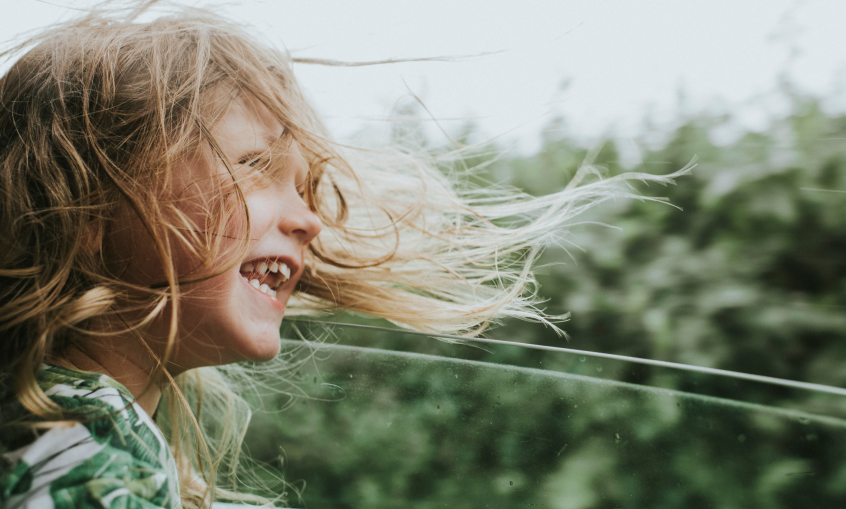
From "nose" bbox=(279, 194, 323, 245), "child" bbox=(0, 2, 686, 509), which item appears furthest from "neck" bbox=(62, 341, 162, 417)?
"nose" bbox=(279, 194, 323, 245)

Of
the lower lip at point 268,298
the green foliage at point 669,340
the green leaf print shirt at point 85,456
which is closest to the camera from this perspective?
the green leaf print shirt at point 85,456

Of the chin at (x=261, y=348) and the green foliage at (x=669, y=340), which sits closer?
the green foliage at (x=669, y=340)

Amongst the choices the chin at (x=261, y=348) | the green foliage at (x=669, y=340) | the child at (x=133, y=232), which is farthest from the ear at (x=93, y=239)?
the green foliage at (x=669, y=340)

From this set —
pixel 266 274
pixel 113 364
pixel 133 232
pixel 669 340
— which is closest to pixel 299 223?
pixel 266 274

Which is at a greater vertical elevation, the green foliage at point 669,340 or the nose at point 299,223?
the nose at point 299,223

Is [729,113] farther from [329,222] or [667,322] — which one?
[329,222]

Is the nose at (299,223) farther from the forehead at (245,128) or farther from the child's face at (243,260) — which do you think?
the forehead at (245,128)

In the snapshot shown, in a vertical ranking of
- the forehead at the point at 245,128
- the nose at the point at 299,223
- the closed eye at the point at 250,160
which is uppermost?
the forehead at the point at 245,128

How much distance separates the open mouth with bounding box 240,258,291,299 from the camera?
2.83 feet

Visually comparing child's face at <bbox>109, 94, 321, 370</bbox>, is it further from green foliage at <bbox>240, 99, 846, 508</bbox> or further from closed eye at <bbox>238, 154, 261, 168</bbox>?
green foliage at <bbox>240, 99, 846, 508</bbox>

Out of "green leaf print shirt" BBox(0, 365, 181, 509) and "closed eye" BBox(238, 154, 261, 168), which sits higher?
"closed eye" BBox(238, 154, 261, 168)

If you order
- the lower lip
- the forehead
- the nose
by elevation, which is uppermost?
the forehead

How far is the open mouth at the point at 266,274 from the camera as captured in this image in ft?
2.83

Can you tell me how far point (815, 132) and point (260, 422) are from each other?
1.18 metres
